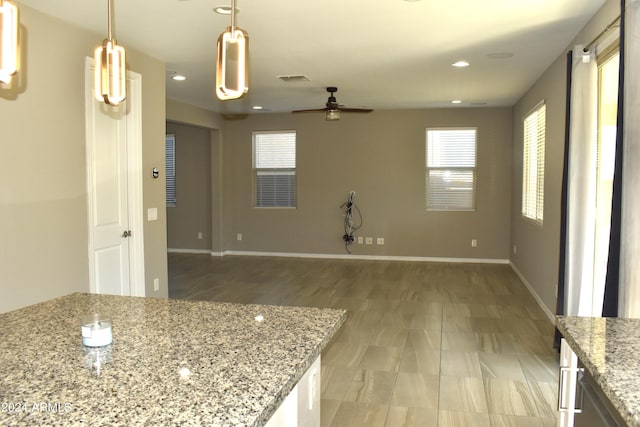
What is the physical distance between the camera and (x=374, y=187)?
890 centimetres

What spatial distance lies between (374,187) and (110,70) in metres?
7.24

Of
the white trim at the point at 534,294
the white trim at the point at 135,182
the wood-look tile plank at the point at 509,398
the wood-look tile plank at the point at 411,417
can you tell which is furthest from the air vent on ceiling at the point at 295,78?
the wood-look tile plank at the point at 411,417

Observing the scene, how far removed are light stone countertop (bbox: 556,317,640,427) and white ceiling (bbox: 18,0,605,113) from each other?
2.45 m

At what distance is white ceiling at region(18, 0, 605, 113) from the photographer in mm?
3568

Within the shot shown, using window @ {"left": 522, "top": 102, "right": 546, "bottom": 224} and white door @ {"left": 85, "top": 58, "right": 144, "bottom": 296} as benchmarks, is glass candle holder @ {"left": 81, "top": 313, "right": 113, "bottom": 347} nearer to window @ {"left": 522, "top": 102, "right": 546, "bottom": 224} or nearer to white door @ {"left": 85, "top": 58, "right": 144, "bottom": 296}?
white door @ {"left": 85, "top": 58, "right": 144, "bottom": 296}

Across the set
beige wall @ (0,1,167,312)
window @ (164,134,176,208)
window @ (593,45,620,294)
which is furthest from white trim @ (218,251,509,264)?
beige wall @ (0,1,167,312)

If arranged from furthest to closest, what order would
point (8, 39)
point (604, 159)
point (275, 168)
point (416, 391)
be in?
point (275, 168), point (604, 159), point (416, 391), point (8, 39)

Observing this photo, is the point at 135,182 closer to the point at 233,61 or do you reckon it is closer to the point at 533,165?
the point at 233,61

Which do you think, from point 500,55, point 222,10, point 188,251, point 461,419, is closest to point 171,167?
point 188,251

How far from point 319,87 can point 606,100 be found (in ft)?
11.8

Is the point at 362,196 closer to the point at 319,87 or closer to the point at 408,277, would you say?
the point at 408,277

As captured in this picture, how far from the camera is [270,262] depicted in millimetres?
8672

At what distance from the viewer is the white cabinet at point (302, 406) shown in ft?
4.71

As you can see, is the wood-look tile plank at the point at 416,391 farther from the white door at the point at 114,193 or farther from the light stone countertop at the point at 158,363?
the white door at the point at 114,193
